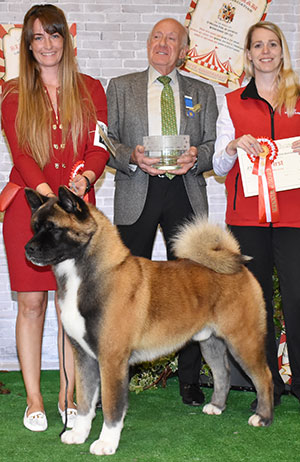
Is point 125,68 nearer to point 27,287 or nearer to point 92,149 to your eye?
point 92,149

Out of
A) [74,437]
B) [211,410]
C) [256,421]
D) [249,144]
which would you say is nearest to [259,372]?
[256,421]

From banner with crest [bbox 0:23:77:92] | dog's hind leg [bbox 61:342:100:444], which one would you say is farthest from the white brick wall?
dog's hind leg [bbox 61:342:100:444]

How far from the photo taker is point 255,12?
512 cm

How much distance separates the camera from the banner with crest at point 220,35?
509 cm

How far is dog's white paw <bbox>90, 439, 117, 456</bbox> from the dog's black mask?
93 cm

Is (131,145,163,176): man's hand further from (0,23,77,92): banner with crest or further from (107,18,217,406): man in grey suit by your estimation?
(0,23,77,92): banner with crest

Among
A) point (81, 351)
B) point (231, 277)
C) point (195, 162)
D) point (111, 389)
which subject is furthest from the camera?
point (195, 162)

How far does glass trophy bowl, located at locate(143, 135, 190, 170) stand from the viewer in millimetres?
3455

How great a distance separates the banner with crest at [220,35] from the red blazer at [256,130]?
1.68 m

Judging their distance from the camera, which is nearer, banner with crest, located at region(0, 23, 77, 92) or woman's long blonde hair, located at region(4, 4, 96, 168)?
woman's long blonde hair, located at region(4, 4, 96, 168)

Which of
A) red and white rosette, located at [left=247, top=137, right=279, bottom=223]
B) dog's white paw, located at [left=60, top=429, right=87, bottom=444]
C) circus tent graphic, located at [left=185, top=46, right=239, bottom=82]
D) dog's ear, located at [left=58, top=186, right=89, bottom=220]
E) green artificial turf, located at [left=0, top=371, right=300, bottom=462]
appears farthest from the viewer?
circus tent graphic, located at [left=185, top=46, right=239, bottom=82]

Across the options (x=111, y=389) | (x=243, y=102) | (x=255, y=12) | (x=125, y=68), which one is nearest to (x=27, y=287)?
(x=111, y=389)

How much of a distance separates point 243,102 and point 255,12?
200 centimetres

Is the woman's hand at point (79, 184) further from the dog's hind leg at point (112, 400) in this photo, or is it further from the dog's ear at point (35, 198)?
the dog's hind leg at point (112, 400)
